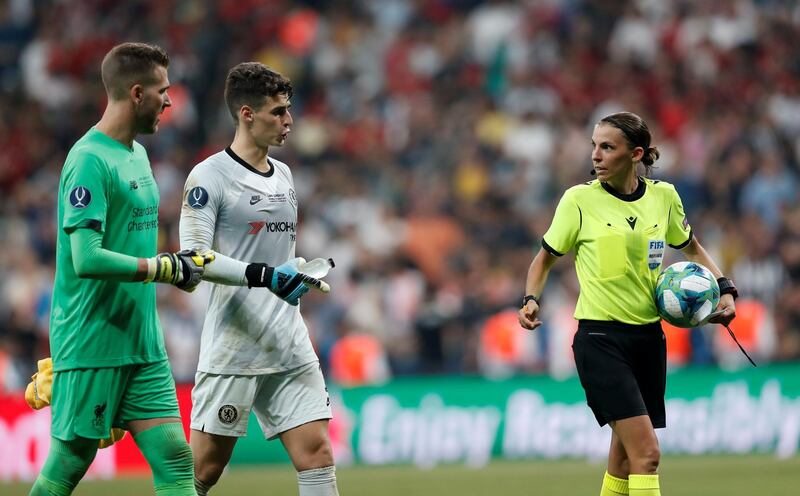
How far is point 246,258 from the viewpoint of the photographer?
6.80 m

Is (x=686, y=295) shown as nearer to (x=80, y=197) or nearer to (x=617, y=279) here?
(x=617, y=279)

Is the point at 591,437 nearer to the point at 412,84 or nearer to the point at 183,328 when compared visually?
the point at 183,328

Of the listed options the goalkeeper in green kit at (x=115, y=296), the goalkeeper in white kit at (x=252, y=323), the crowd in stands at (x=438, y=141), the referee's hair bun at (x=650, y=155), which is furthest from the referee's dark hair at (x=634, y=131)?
the crowd in stands at (x=438, y=141)

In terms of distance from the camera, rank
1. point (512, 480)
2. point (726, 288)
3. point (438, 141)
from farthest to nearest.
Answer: point (438, 141), point (512, 480), point (726, 288)

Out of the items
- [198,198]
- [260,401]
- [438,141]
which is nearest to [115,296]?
[198,198]

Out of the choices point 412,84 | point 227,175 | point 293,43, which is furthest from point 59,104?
point 227,175

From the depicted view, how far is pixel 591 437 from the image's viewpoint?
14.3m

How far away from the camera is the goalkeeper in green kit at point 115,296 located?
5852mm

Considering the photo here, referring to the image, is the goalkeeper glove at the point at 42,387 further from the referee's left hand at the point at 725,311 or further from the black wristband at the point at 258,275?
the referee's left hand at the point at 725,311

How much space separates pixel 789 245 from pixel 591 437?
3623mm

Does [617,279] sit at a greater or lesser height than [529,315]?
greater

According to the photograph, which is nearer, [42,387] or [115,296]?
[115,296]

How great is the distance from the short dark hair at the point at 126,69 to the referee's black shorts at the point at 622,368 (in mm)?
2757

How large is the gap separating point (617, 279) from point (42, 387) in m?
3.03
